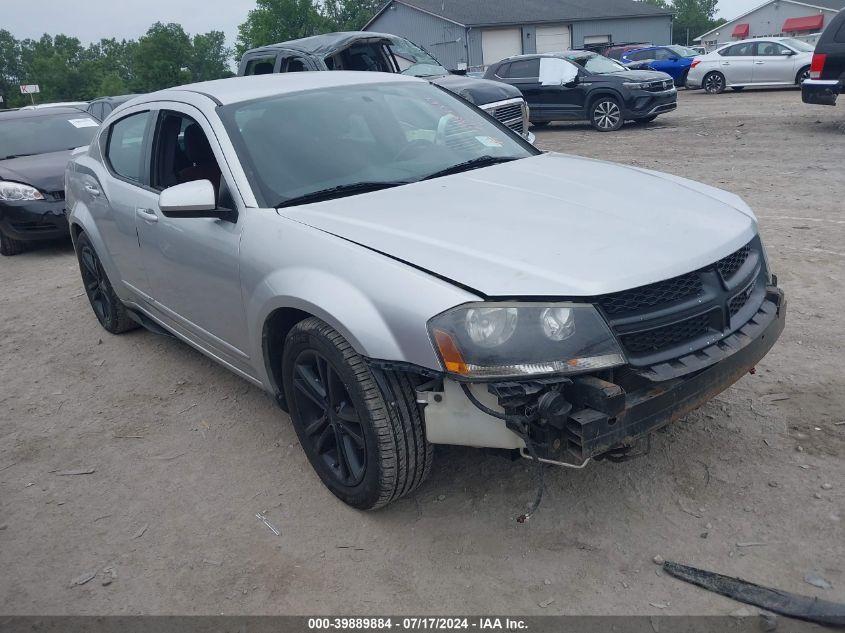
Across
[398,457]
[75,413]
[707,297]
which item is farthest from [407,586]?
[75,413]

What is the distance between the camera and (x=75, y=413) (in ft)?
14.5

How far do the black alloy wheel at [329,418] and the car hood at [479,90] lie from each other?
823 centimetres

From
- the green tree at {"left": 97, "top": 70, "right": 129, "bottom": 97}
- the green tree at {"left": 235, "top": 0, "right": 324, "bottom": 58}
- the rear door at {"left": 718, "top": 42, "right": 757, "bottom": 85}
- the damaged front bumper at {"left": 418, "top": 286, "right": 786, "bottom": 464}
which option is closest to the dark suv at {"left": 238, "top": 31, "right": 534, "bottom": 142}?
the damaged front bumper at {"left": 418, "top": 286, "right": 786, "bottom": 464}

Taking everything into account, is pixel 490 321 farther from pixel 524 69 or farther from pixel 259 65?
pixel 524 69

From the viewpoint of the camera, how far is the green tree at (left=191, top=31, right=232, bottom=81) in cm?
7369

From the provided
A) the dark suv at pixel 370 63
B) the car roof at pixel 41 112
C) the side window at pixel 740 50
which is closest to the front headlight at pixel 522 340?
the dark suv at pixel 370 63

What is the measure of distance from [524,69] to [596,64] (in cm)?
151

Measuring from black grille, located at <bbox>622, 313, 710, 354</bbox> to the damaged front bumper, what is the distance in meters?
0.07

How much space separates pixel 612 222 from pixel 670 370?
67cm

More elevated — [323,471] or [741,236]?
[741,236]

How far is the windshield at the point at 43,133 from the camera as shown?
9.33m

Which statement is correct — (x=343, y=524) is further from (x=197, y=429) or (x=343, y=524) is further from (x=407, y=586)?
(x=197, y=429)

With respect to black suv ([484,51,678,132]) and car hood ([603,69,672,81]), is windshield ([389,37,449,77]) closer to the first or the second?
black suv ([484,51,678,132])

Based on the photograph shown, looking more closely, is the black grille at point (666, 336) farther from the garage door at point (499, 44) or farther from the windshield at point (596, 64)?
the garage door at point (499, 44)
